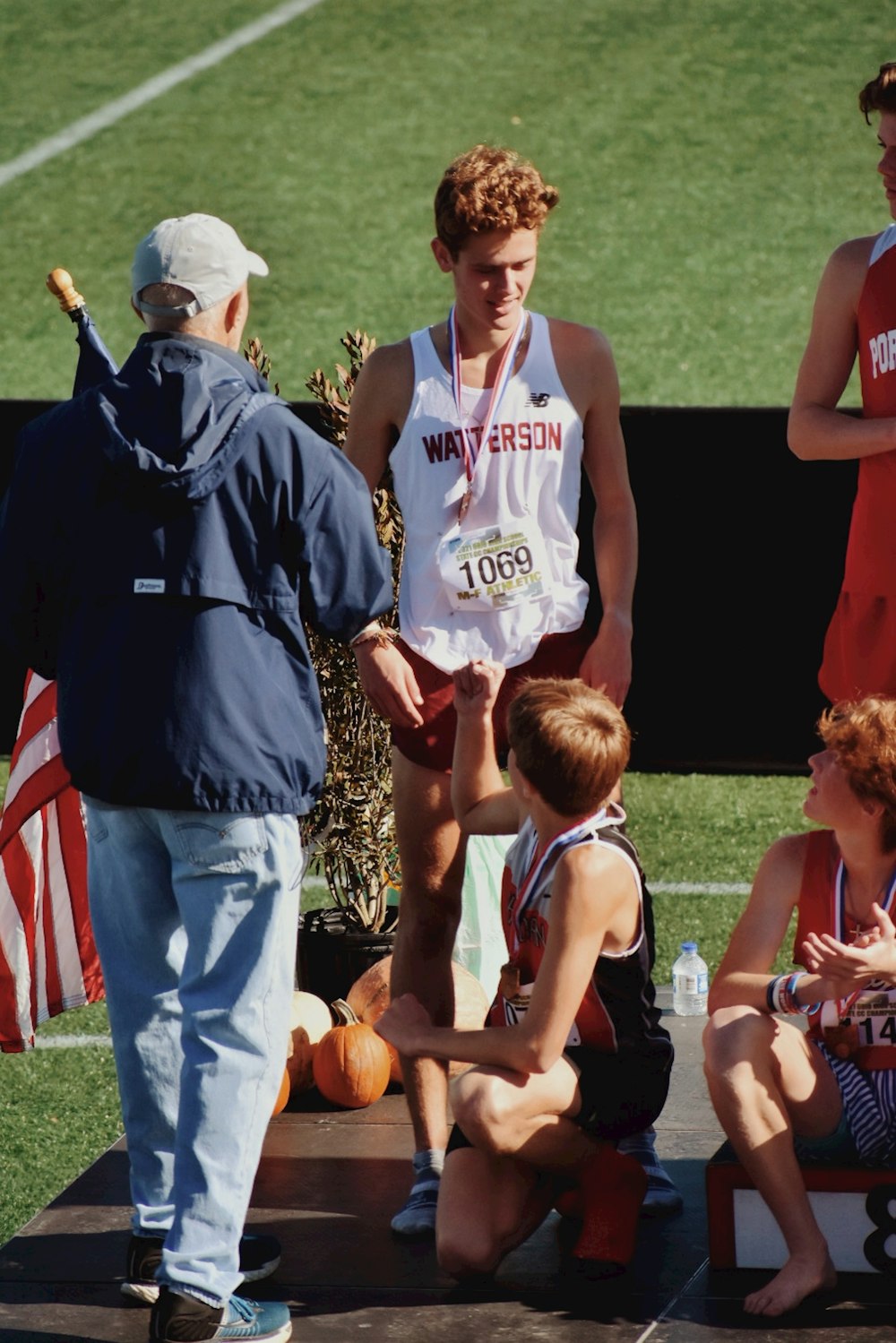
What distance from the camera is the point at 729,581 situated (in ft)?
26.9

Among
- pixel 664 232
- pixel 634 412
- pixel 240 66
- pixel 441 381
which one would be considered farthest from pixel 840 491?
pixel 240 66

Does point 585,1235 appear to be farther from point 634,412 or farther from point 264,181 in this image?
point 264,181

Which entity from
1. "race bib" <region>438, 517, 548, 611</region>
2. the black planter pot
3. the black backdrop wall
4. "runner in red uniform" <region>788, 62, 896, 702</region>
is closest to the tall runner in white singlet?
"race bib" <region>438, 517, 548, 611</region>

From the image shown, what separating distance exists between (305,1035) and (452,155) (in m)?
14.3

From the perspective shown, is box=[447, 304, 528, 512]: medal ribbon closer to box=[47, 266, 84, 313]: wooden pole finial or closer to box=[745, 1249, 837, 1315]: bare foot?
box=[47, 266, 84, 313]: wooden pole finial

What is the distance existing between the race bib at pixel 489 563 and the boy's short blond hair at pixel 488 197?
1.95 feet

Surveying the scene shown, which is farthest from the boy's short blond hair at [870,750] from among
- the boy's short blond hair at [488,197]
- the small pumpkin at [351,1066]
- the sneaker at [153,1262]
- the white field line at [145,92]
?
the white field line at [145,92]

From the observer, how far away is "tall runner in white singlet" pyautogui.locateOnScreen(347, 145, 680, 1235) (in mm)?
4219

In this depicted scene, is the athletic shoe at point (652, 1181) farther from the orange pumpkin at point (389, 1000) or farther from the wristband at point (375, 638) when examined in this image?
the wristband at point (375, 638)

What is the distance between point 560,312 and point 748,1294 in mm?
12686

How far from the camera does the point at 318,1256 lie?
4.07m

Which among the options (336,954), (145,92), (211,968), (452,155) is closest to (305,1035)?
(336,954)

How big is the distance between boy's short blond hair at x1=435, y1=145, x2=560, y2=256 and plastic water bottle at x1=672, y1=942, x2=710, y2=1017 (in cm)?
218

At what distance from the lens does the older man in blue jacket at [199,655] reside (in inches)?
135
